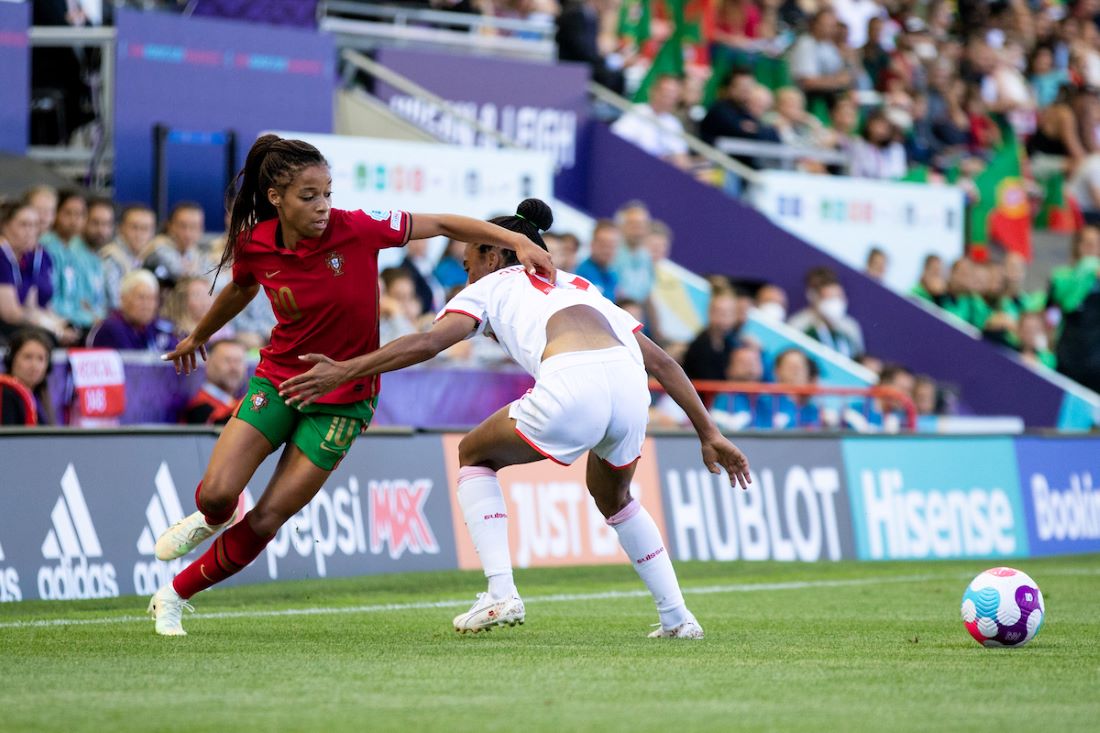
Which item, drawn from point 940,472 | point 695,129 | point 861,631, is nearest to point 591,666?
point 861,631

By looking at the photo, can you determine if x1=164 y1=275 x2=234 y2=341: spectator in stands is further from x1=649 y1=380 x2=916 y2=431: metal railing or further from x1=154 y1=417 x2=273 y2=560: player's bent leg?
x1=154 y1=417 x2=273 y2=560: player's bent leg

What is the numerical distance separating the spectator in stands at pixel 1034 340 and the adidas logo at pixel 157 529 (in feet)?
41.8

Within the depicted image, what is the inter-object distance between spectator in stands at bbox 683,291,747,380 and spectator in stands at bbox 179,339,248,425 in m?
4.79

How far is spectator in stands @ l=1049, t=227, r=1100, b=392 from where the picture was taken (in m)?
20.8

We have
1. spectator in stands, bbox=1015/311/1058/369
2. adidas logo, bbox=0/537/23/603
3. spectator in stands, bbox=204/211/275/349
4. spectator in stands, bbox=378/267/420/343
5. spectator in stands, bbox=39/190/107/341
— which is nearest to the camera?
adidas logo, bbox=0/537/23/603

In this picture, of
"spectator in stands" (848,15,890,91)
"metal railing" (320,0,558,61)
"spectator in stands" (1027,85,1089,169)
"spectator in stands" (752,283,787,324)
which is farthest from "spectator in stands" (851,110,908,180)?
"spectator in stands" (752,283,787,324)

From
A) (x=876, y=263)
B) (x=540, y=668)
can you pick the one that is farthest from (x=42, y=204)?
(x=876, y=263)

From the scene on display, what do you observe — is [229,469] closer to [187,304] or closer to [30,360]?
[30,360]

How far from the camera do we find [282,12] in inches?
693

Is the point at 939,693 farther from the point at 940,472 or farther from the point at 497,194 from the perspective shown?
the point at 497,194

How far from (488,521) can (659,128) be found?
14.0 m

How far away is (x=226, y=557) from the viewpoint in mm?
8336

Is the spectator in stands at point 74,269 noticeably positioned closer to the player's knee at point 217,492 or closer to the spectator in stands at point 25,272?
the spectator in stands at point 25,272

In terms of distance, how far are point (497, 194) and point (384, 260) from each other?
1.64m
